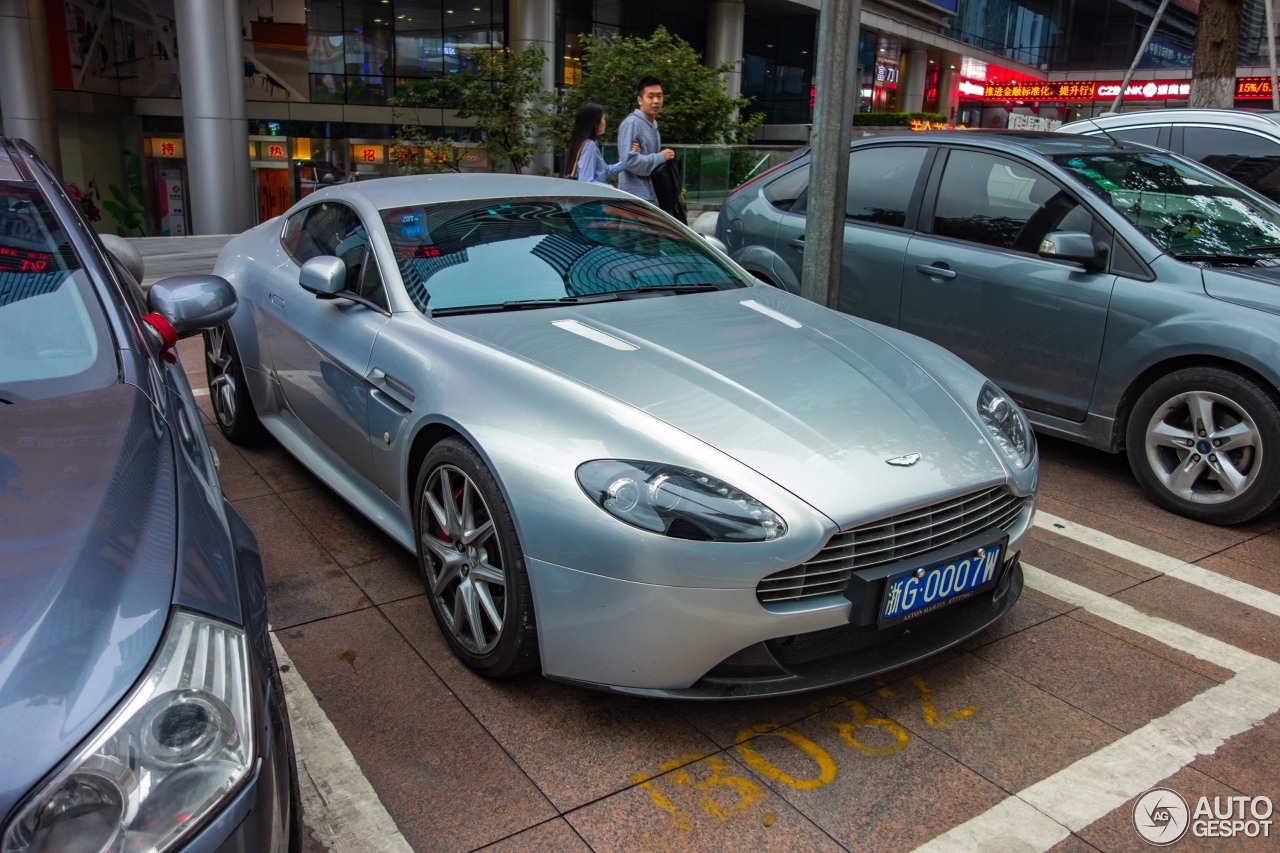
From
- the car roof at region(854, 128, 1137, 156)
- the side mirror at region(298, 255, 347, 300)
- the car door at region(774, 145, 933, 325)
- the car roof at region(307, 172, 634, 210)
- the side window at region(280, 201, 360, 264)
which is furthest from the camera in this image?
the car door at region(774, 145, 933, 325)

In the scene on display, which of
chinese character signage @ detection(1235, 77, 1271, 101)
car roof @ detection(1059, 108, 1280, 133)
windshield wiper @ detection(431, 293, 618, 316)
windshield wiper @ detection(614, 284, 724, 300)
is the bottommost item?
windshield wiper @ detection(431, 293, 618, 316)

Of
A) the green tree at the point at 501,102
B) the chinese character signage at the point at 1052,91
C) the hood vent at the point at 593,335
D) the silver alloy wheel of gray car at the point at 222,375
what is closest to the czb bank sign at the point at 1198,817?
the hood vent at the point at 593,335

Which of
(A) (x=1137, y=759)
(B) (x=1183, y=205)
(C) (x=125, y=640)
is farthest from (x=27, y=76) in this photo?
(A) (x=1137, y=759)

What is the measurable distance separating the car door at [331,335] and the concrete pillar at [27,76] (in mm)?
18241

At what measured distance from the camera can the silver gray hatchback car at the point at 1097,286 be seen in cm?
422

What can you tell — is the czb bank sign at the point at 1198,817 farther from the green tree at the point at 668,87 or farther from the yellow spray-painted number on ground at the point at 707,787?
the green tree at the point at 668,87

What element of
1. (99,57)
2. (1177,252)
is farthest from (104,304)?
(99,57)

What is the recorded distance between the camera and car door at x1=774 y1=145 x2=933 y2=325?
5465 millimetres

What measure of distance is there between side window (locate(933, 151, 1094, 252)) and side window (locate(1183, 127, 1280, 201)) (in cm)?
311

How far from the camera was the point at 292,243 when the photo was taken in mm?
4508

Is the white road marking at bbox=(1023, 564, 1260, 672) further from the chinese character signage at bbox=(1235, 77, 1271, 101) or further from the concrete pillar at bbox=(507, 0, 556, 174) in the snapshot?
the chinese character signage at bbox=(1235, 77, 1271, 101)

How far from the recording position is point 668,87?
14453 mm

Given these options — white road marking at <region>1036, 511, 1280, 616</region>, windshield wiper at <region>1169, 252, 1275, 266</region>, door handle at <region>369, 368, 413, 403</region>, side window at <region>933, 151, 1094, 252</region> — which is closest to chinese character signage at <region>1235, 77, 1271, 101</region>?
side window at <region>933, 151, 1094, 252</region>

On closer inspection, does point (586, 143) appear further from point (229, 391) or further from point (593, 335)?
point (593, 335)
